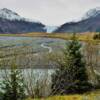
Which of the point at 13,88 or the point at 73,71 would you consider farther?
the point at 73,71

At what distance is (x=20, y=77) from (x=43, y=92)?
6.50ft

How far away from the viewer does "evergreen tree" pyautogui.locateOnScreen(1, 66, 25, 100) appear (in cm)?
1680

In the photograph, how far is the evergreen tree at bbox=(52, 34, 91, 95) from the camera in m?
23.0

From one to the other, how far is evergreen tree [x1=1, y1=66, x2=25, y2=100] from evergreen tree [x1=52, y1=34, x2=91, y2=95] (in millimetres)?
5068

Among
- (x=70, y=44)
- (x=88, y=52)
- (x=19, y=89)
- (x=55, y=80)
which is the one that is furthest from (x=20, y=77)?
(x=88, y=52)

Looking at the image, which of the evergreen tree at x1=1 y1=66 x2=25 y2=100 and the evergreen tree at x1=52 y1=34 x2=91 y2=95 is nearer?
the evergreen tree at x1=1 y1=66 x2=25 y2=100

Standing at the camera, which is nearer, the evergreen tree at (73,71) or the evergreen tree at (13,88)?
the evergreen tree at (13,88)

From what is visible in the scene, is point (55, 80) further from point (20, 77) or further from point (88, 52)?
point (88, 52)

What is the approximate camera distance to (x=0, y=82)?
1859 cm

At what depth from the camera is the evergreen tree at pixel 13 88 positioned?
55.1 feet

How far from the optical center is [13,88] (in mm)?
17016

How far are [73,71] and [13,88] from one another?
339 inches

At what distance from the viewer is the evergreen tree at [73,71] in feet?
75.4

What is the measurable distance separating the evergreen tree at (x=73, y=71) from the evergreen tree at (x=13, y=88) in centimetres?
507
